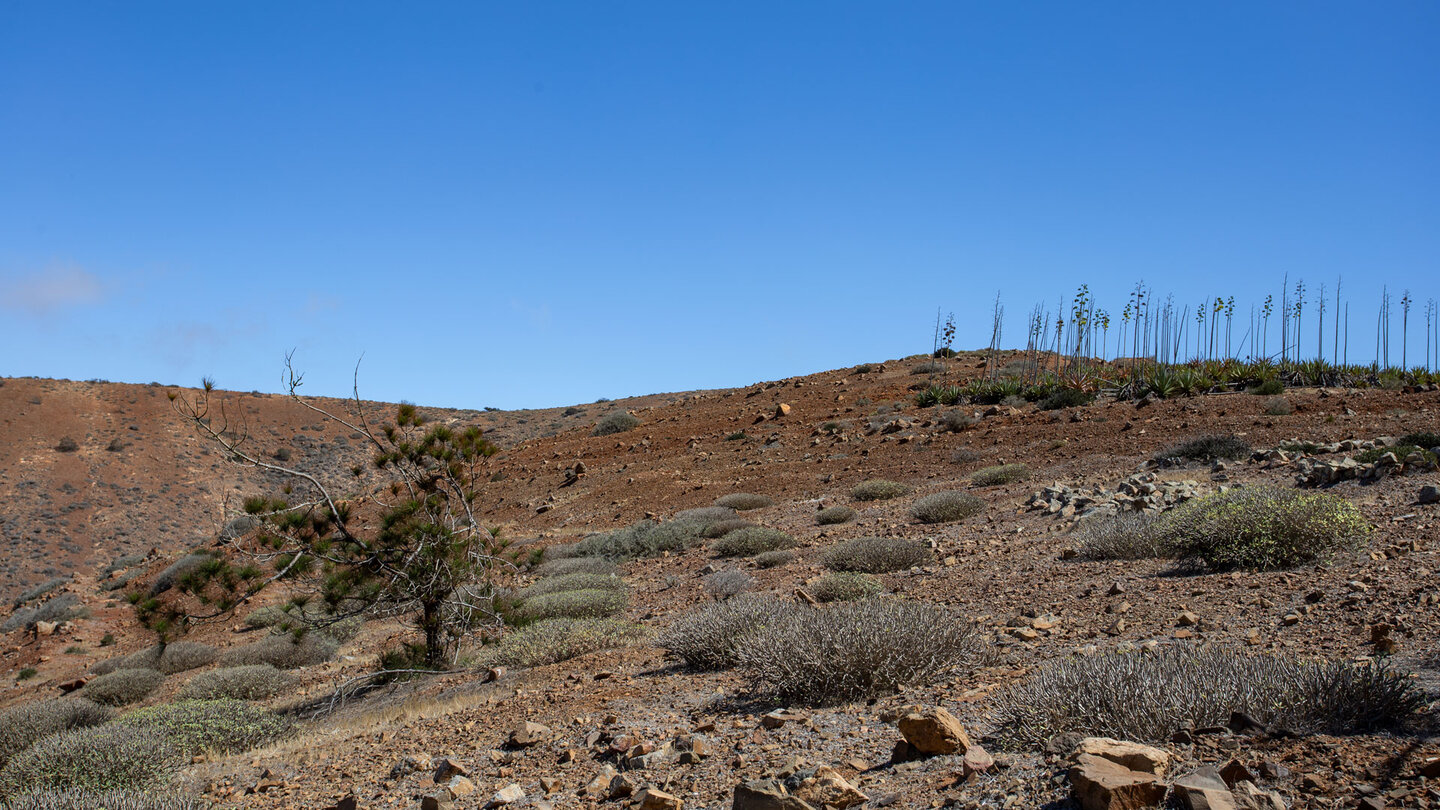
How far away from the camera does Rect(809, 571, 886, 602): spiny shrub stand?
8.73 meters

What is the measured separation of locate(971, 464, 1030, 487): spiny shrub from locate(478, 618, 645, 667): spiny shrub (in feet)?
30.8

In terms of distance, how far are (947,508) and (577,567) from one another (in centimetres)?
597

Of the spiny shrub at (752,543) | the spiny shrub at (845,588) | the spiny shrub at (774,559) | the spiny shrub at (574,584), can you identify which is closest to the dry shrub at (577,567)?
the spiny shrub at (574,584)

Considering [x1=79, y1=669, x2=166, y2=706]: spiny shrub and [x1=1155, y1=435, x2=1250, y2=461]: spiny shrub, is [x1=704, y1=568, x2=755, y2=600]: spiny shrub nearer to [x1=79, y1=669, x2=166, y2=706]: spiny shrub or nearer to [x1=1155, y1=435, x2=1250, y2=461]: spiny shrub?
[x1=79, y1=669, x2=166, y2=706]: spiny shrub

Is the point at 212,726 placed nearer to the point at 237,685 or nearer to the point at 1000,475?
the point at 237,685

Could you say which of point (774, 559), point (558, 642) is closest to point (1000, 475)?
point (774, 559)

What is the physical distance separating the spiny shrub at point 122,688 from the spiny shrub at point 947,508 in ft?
37.5

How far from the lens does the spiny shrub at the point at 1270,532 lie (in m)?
7.21

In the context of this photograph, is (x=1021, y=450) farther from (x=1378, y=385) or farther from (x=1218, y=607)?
(x=1218, y=607)

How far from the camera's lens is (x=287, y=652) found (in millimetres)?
13055

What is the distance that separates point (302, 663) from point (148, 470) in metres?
39.8

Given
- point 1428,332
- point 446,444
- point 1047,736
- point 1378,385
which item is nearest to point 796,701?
point 1047,736

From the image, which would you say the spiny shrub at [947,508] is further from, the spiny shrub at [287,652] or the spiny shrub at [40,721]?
the spiny shrub at [40,721]

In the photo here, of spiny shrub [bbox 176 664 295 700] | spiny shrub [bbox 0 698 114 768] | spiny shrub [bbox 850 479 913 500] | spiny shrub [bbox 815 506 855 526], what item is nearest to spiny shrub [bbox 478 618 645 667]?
spiny shrub [bbox 176 664 295 700]
